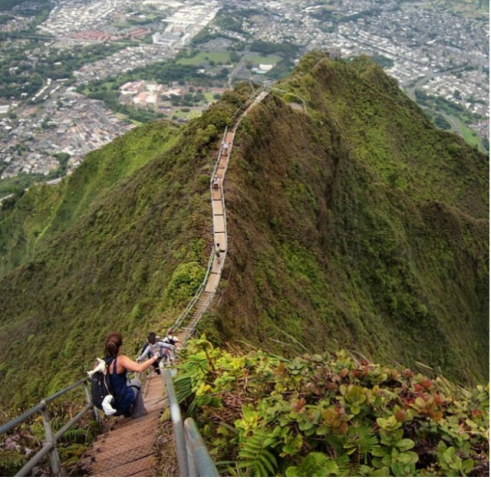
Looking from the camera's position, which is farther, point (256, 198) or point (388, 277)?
point (388, 277)

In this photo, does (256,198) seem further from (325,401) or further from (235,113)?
(325,401)

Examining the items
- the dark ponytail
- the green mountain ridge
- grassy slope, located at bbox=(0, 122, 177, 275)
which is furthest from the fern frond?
grassy slope, located at bbox=(0, 122, 177, 275)

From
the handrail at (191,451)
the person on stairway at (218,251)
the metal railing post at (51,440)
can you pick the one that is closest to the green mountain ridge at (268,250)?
the person on stairway at (218,251)

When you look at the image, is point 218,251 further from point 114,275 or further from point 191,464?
point 191,464

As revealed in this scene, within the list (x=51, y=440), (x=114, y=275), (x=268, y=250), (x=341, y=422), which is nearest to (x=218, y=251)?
(x=268, y=250)

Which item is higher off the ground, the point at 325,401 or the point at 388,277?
the point at 325,401

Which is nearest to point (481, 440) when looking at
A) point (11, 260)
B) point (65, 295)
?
point (65, 295)
